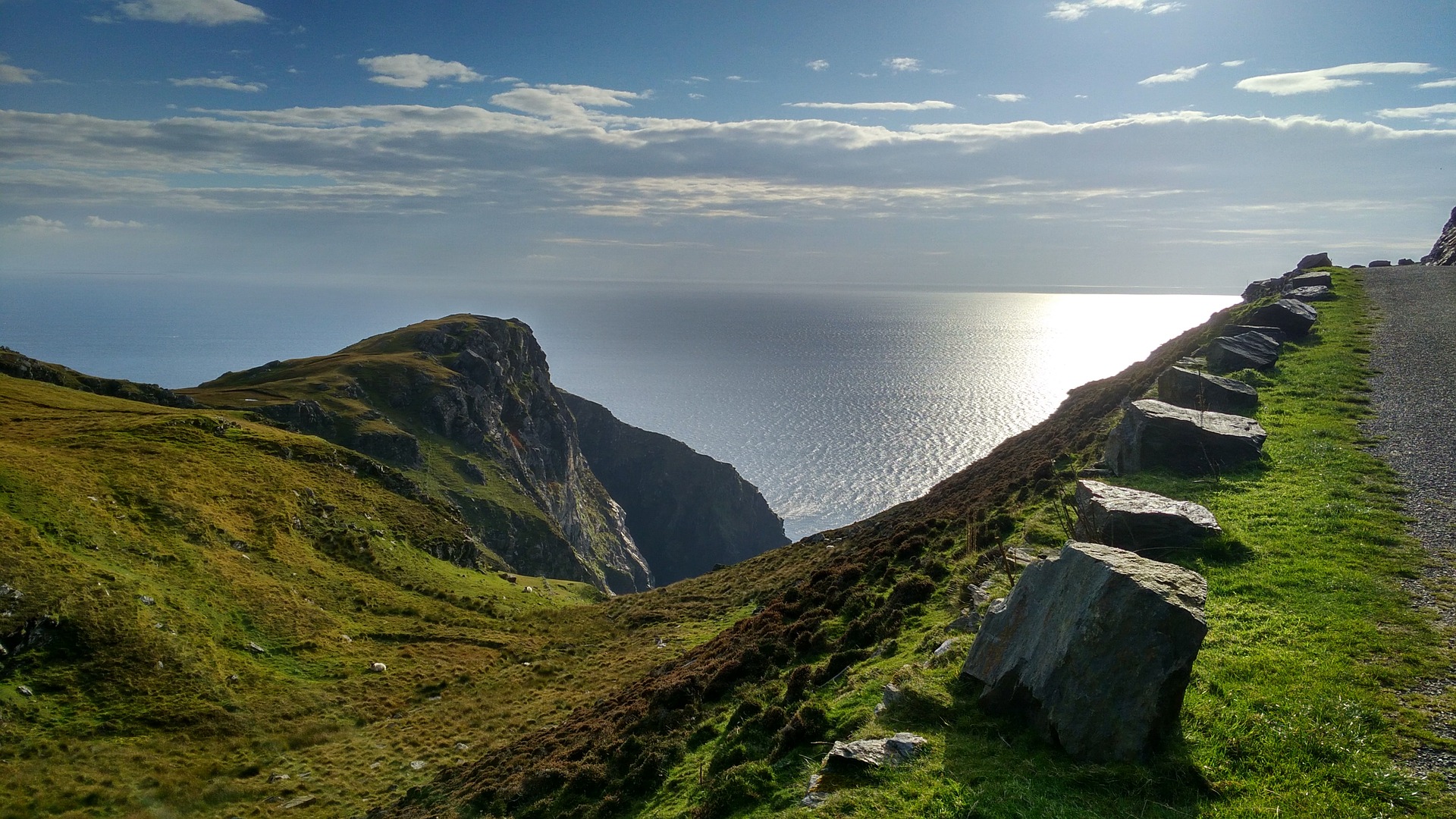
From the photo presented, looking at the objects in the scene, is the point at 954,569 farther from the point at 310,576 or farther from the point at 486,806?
the point at 310,576

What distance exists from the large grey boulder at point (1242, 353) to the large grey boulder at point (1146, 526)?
20.1 m

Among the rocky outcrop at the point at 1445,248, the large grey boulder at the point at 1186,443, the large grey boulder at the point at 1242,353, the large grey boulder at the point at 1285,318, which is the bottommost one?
the large grey boulder at the point at 1186,443

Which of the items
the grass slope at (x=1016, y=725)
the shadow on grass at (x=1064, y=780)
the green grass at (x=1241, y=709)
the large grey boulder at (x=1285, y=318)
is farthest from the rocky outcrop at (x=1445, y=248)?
the shadow on grass at (x=1064, y=780)

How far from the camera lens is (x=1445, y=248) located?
233 ft

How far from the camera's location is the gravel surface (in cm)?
1062

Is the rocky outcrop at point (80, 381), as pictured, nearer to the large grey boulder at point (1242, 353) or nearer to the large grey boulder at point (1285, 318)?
the large grey boulder at point (1242, 353)

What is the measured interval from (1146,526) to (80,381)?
92308 mm

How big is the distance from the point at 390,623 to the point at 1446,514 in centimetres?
4538

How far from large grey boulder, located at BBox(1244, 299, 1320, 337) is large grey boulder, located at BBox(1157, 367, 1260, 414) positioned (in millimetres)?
15044

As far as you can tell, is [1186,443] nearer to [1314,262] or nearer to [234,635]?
[234,635]

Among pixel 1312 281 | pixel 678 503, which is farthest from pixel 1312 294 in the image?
pixel 678 503

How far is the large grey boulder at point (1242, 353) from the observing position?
1272 inches

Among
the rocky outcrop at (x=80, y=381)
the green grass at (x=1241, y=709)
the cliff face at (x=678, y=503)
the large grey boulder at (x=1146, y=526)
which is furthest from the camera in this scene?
the cliff face at (x=678, y=503)

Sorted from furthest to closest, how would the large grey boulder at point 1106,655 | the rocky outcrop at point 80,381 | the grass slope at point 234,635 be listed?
the rocky outcrop at point 80,381, the grass slope at point 234,635, the large grey boulder at point 1106,655
